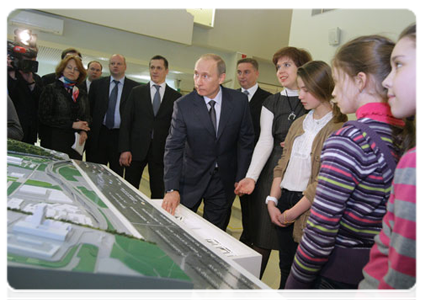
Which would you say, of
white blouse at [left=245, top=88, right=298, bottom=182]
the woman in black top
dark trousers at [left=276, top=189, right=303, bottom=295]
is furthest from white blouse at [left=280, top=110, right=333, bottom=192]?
the woman in black top

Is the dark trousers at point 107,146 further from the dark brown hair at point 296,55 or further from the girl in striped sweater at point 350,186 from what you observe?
the girl in striped sweater at point 350,186

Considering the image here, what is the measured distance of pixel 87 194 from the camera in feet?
4.62

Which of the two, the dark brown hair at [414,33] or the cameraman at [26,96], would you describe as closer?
the dark brown hair at [414,33]

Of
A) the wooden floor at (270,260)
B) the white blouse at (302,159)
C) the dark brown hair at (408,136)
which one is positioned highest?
the dark brown hair at (408,136)

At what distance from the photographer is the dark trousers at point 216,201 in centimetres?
230

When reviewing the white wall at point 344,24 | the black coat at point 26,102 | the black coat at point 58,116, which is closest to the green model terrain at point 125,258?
the black coat at point 58,116

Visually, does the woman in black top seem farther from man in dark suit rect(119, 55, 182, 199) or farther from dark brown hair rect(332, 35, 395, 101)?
dark brown hair rect(332, 35, 395, 101)

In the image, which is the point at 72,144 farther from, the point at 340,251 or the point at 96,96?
the point at 340,251

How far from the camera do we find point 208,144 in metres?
2.26

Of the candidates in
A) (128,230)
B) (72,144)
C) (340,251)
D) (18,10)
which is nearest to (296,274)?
(340,251)

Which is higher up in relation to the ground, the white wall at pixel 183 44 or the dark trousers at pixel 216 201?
the white wall at pixel 183 44

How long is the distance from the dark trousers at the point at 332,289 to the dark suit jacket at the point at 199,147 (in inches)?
47.4

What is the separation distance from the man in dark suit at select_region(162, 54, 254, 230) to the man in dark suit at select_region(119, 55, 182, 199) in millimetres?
1182

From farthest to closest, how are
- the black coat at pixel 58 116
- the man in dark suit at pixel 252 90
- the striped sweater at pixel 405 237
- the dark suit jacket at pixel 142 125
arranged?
the dark suit jacket at pixel 142 125 → the black coat at pixel 58 116 → the man in dark suit at pixel 252 90 → the striped sweater at pixel 405 237
